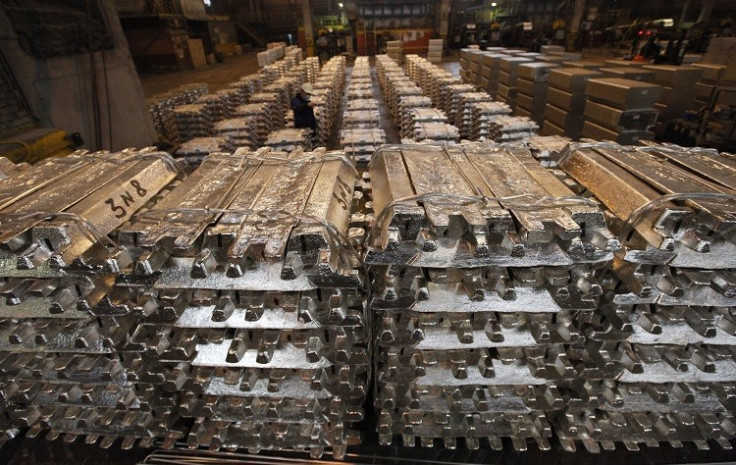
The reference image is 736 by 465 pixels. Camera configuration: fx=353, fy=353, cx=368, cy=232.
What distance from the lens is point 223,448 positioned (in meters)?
2.74

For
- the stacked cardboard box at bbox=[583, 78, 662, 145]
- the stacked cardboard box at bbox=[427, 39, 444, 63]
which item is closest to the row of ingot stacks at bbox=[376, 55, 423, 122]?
the stacked cardboard box at bbox=[583, 78, 662, 145]

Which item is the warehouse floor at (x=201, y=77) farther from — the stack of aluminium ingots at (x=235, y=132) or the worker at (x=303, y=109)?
the worker at (x=303, y=109)

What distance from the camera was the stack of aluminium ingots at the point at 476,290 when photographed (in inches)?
75.0

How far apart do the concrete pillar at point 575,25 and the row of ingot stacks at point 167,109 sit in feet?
86.2

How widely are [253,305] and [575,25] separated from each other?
31.5 m

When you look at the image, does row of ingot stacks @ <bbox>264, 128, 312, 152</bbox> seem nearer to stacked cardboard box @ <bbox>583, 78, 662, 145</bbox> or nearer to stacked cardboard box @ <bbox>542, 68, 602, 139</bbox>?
stacked cardboard box @ <bbox>583, 78, 662, 145</bbox>

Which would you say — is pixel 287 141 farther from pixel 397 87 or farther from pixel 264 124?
pixel 397 87

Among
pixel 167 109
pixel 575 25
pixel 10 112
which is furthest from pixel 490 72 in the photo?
pixel 575 25

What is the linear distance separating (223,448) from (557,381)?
99.5 inches

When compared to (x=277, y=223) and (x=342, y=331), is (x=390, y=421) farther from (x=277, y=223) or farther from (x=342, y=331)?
(x=277, y=223)

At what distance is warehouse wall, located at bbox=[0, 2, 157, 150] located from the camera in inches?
264

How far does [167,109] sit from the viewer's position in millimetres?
10617

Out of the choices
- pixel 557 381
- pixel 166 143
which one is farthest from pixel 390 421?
pixel 166 143

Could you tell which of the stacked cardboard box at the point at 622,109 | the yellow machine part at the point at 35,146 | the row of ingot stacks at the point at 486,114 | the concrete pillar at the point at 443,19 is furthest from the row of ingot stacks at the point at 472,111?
the concrete pillar at the point at 443,19
